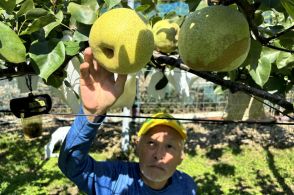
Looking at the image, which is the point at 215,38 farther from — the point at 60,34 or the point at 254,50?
the point at 60,34

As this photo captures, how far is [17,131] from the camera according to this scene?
6496mm

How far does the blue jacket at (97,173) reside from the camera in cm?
151

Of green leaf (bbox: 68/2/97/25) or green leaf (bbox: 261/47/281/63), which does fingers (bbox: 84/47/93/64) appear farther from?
green leaf (bbox: 261/47/281/63)

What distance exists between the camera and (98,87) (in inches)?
50.3

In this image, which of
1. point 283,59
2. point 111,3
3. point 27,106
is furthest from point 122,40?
point 283,59

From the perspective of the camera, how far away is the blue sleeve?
1450mm

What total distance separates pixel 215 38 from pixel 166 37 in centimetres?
66

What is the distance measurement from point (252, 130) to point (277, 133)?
394 millimetres

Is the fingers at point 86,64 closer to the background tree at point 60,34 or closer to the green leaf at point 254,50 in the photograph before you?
the background tree at point 60,34

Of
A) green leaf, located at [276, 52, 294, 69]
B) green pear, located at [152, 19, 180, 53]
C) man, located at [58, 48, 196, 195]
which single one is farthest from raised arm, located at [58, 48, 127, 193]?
green leaf, located at [276, 52, 294, 69]

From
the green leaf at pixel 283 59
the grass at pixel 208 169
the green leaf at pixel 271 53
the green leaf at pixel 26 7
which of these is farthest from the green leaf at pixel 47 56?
the grass at pixel 208 169

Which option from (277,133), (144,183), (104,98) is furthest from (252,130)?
(104,98)

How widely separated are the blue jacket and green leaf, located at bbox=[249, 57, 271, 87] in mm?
582

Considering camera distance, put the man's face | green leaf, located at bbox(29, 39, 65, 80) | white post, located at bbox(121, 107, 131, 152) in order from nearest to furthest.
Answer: green leaf, located at bbox(29, 39, 65, 80), the man's face, white post, located at bbox(121, 107, 131, 152)
